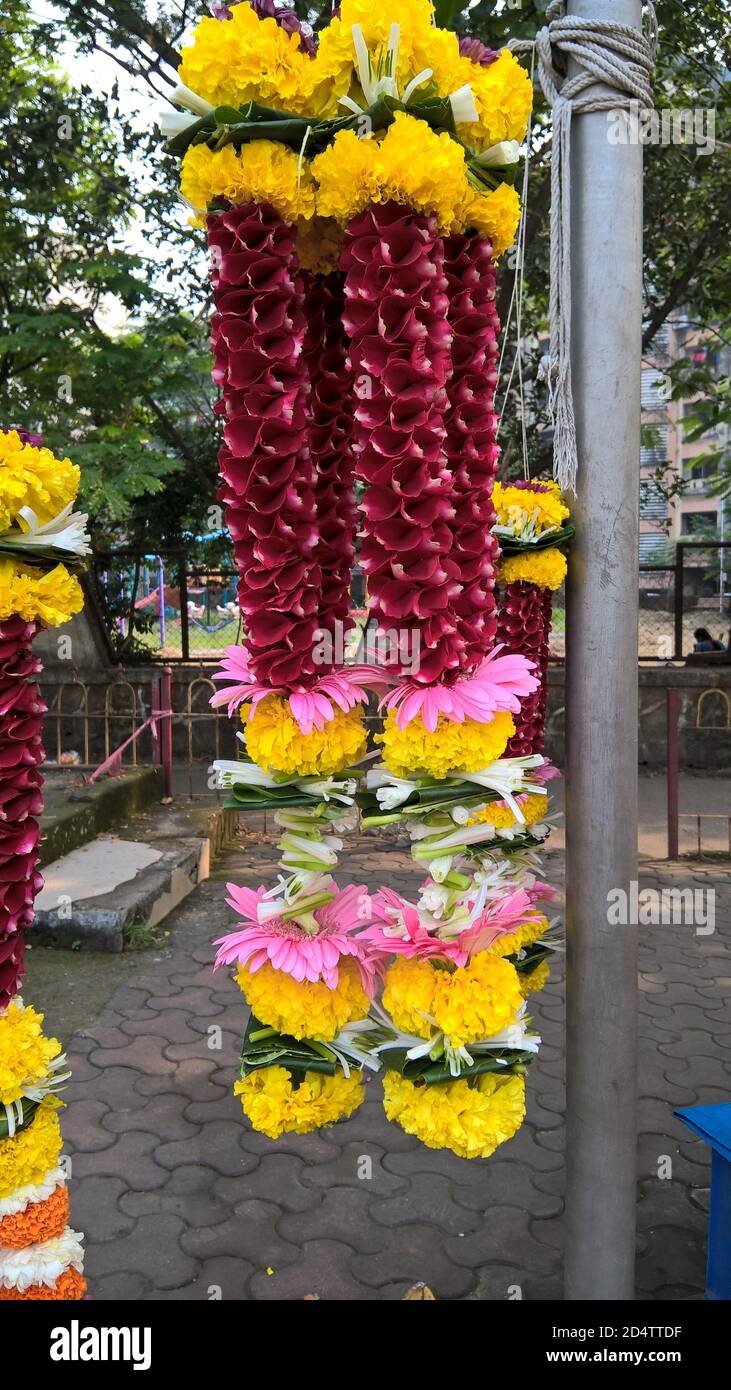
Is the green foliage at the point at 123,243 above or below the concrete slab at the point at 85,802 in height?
above

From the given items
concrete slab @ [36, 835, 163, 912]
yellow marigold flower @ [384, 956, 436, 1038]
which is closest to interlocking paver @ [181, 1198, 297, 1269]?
yellow marigold flower @ [384, 956, 436, 1038]

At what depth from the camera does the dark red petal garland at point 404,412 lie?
1551 millimetres

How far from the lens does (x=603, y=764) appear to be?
187 centimetres

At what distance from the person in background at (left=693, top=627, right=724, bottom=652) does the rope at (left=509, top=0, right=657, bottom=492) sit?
8.84 m

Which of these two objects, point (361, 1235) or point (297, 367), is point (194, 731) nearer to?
point (361, 1235)

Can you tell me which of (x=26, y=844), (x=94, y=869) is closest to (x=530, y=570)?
(x=26, y=844)

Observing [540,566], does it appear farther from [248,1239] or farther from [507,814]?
[248,1239]

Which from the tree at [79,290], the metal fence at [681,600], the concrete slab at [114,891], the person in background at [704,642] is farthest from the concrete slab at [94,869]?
the person in background at [704,642]

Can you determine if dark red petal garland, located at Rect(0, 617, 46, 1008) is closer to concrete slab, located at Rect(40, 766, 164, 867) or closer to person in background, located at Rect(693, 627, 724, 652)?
concrete slab, located at Rect(40, 766, 164, 867)

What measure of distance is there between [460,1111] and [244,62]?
5.67 feet

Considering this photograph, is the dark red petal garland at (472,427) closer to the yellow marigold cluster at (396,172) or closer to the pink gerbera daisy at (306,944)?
the yellow marigold cluster at (396,172)

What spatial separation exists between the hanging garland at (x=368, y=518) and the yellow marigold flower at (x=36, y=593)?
0.34 metres

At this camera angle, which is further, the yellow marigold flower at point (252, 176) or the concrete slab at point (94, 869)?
A: the concrete slab at point (94, 869)

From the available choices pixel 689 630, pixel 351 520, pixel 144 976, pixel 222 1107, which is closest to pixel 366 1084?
pixel 222 1107
